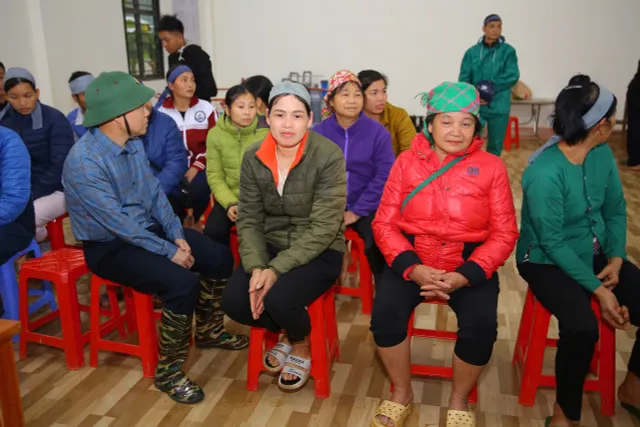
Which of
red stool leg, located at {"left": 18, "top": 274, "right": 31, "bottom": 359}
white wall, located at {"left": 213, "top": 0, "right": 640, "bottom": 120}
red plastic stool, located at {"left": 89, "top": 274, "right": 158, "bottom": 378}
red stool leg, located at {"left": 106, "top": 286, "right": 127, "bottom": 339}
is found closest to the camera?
red plastic stool, located at {"left": 89, "top": 274, "right": 158, "bottom": 378}

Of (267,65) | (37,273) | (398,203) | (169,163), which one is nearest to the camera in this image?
(398,203)

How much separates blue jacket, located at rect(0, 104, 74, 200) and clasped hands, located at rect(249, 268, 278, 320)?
A: 1651 millimetres

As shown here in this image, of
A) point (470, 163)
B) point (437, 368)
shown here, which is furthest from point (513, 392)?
point (470, 163)

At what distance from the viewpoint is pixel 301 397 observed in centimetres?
207

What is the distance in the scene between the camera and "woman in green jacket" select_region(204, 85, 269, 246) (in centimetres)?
276

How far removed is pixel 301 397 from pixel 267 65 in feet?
23.2

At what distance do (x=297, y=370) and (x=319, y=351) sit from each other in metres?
0.13

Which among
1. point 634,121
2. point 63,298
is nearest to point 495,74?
point 634,121

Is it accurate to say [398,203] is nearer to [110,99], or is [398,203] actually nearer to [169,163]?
[110,99]

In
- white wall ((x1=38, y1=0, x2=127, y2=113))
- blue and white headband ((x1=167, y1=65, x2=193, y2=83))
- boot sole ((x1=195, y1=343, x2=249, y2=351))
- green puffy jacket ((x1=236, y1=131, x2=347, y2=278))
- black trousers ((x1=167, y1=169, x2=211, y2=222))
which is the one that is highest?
white wall ((x1=38, y1=0, x2=127, y2=113))

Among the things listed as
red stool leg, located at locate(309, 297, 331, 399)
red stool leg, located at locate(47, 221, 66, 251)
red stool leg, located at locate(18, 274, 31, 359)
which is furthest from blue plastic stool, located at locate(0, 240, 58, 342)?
red stool leg, located at locate(309, 297, 331, 399)

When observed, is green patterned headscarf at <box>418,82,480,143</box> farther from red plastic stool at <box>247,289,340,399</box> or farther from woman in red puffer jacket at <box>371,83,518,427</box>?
red plastic stool at <box>247,289,340,399</box>

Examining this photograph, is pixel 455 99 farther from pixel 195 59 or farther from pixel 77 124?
pixel 195 59

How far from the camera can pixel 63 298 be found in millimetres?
2215
